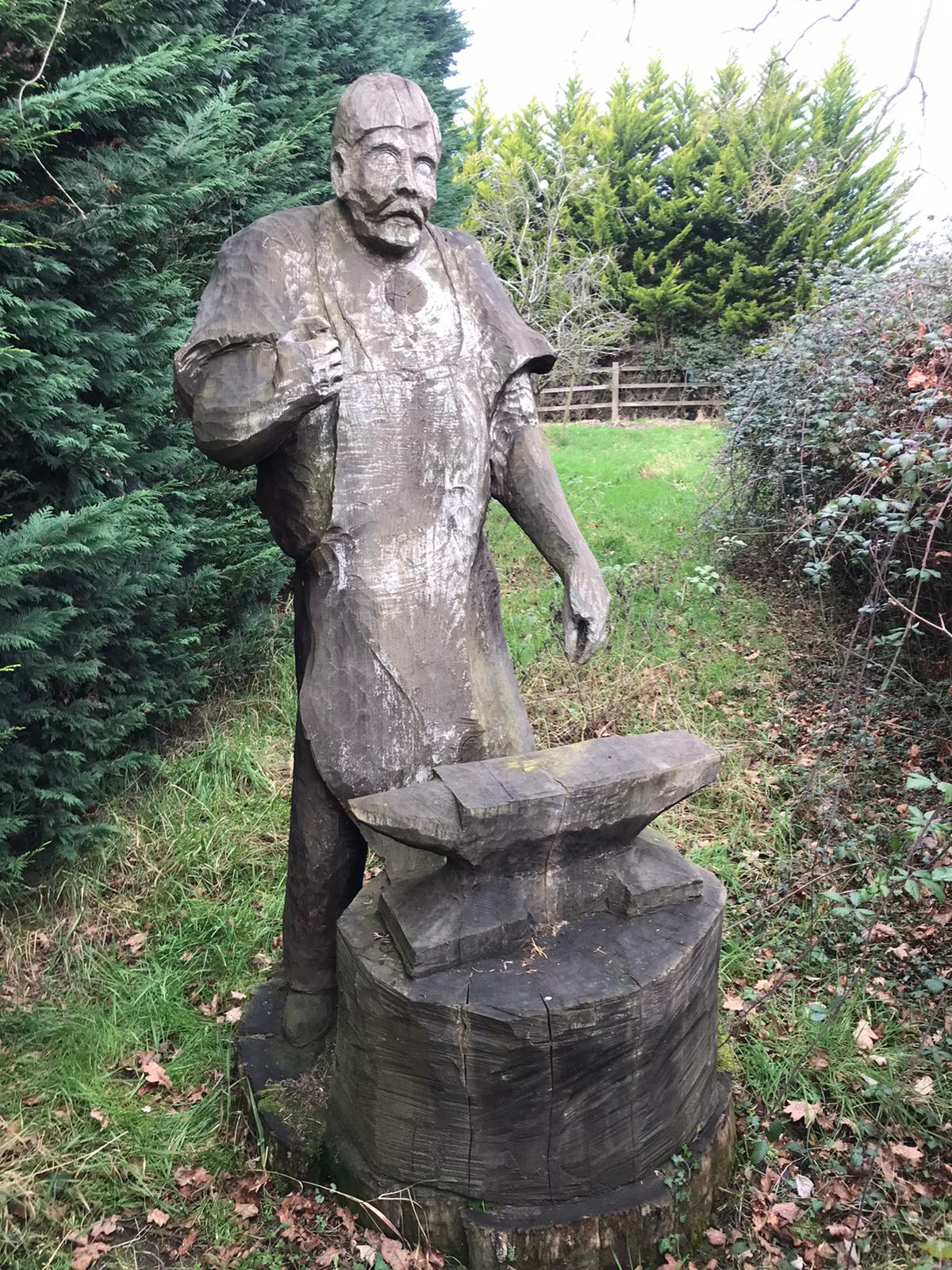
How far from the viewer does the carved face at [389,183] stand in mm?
1919

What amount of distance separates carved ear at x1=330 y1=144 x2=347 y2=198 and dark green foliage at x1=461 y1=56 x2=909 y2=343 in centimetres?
1581

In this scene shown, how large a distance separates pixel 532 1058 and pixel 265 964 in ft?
6.14

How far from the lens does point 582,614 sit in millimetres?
2195

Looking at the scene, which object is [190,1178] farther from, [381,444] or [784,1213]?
[381,444]

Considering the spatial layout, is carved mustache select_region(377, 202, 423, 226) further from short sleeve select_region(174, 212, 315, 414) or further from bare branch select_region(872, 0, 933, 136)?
bare branch select_region(872, 0, 933, 136)

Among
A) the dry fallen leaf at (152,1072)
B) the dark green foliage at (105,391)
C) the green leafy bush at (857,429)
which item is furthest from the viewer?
the green leafy bush at (857,429)

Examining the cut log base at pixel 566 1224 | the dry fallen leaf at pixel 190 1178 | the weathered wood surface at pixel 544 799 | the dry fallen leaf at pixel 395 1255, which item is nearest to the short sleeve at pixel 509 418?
the weathered wood surface at pixel 544 799

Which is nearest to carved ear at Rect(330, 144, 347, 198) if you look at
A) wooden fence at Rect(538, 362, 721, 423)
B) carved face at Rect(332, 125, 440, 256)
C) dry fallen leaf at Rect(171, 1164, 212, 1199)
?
carved face at Rect(332, 125, 440, 256)

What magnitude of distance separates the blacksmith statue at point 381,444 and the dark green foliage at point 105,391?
5.00 feet

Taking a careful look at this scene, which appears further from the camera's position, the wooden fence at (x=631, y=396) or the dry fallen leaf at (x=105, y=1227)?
the wooden fence at (x=631, y=396)

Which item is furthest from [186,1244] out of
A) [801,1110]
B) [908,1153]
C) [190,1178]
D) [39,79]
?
[39,79]

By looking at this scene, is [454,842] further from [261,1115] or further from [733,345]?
[733,345]

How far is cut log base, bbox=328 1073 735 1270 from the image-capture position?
193cm

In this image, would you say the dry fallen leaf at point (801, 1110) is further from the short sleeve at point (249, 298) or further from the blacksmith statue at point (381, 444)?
the short sleeve at point (249, 298)
